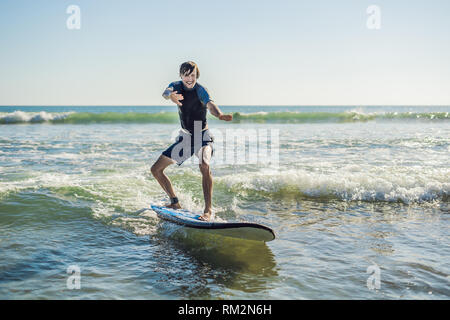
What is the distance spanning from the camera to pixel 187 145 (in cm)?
638

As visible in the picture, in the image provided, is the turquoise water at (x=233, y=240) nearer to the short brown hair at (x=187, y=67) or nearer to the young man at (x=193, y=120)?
the young man at (x=193, y=120)

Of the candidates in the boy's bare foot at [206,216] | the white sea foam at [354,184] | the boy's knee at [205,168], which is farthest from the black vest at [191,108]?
the white sea foam at [354,184]

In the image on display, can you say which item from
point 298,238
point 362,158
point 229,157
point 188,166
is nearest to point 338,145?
point 362,158

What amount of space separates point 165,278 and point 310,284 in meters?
1.67

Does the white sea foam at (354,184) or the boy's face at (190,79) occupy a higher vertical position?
the boy's face at (190,79)

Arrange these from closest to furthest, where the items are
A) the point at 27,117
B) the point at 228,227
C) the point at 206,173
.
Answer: the point at 228,227 < the point at 206,173 < the point at 27,117

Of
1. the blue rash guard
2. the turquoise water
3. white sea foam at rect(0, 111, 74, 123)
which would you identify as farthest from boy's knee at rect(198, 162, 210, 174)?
white sea foam at rect(0, 111, 74, 123)

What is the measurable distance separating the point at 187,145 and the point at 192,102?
0.72m

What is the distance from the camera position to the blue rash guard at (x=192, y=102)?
6.10 m

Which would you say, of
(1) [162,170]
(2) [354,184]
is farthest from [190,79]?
(2) [354,184]

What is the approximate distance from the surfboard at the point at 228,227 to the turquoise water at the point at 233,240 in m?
0.17

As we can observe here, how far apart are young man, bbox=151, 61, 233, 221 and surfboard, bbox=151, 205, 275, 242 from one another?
0.82 ft

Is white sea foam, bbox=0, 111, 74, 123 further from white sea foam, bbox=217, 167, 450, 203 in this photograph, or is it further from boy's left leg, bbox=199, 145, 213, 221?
boy's left leg, bbox=199, 145, 213, 221

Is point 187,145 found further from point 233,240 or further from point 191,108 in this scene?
point 233,240
